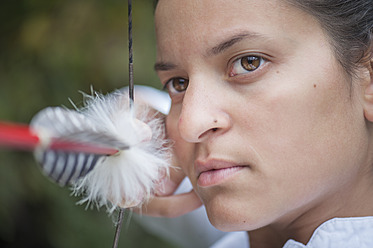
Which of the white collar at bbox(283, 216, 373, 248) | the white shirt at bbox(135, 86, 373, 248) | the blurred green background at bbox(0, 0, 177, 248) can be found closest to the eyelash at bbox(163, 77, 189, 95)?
the white shirt at bbox(135, 86, 373, 248)

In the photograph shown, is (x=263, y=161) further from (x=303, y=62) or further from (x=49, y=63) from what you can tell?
(x=49, y=63)

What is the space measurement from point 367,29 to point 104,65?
118 centimetres

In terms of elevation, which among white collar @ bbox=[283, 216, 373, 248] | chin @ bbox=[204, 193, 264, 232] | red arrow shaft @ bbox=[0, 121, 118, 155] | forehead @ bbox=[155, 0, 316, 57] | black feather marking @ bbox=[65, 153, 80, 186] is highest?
forehead @ bbox=[155, 0, 316, 57]

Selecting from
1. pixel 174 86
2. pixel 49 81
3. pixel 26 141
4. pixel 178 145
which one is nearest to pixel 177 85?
pixel 174 86

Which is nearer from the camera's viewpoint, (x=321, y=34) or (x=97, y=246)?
(x=321, y=34)

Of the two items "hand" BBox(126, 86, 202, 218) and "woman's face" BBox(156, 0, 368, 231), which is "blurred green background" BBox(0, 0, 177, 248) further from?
"woman's face" BBox(156, 0, 368, 231)

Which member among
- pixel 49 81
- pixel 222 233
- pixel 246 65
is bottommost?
pixel 222 233

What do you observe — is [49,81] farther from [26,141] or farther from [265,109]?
[26,141]

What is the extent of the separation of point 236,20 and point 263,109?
0.15m

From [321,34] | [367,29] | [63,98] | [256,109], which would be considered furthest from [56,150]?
[63,98]

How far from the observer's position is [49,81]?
169cm

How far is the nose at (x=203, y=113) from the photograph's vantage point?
76 centimetres

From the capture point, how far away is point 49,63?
1685 millimetres

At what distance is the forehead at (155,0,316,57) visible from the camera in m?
0.77
